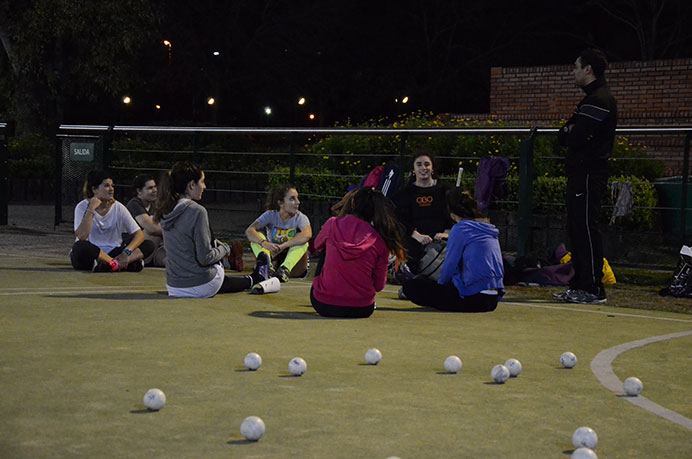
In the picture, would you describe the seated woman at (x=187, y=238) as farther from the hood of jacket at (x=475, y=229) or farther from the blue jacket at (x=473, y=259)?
the hood of jacket at (x=475, y=229)

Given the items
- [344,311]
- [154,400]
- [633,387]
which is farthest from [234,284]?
[633,387]

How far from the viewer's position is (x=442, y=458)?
463 cm

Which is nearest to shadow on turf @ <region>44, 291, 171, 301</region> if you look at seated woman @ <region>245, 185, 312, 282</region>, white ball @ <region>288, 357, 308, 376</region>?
seated woman @ <region>245, 185, 312, 282</region>

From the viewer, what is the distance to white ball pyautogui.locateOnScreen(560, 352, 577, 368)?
677 cm

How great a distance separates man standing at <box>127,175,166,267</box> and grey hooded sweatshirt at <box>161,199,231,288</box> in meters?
2.83

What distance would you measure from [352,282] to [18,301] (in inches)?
117

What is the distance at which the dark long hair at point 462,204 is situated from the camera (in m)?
9.43

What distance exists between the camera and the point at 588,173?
34.0ft

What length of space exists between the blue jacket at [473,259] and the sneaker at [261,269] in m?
2.34

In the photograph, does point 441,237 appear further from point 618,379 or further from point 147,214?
point 618,379

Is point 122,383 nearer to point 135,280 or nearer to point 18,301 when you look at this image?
point 18,301

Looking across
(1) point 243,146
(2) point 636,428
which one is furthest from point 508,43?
(2) point 636,428

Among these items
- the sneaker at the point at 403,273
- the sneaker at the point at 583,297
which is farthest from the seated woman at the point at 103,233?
the sneaker at the point at 583,297

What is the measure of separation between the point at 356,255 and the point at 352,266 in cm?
A: 10
